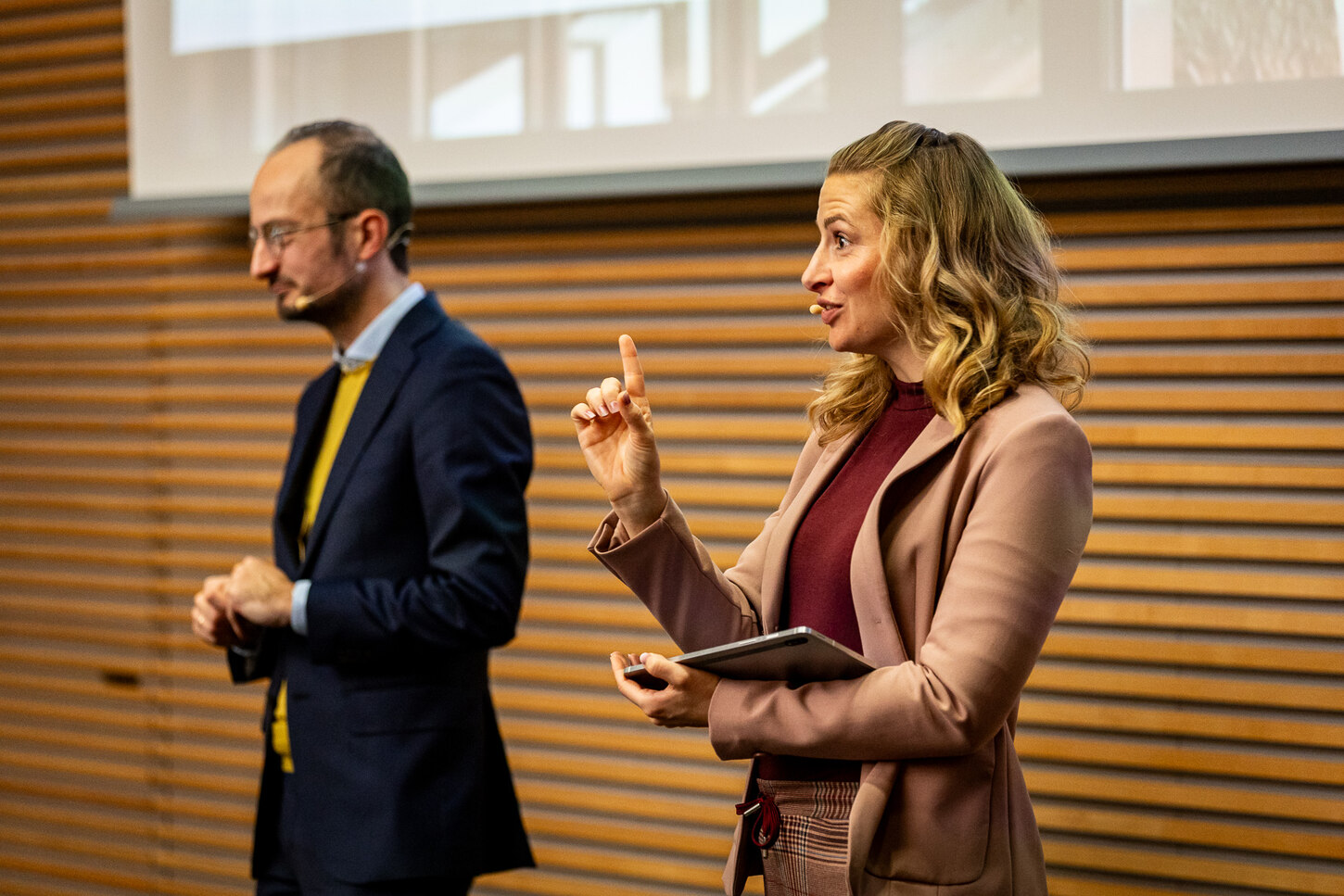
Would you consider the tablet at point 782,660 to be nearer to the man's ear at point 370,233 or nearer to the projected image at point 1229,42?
the man's ear at point 370,233

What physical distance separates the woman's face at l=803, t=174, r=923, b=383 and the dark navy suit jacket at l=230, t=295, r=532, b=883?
853 mm

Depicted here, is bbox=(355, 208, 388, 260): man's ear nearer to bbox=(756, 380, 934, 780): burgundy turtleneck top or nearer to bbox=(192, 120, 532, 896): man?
bbox=(192, 120, 532, 896): man

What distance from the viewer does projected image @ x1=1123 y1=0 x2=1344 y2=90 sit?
250 centimetres

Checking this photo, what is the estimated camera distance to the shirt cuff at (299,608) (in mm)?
2311

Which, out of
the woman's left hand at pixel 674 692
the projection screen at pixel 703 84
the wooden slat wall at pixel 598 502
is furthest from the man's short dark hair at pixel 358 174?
the woman's left hand at pixel 674 692

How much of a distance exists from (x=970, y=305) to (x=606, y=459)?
0.56 meters

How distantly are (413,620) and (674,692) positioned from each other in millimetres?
774

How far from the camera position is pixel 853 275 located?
1.71 metres

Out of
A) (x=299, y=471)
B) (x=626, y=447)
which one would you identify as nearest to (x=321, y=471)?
(x=299, y=471)

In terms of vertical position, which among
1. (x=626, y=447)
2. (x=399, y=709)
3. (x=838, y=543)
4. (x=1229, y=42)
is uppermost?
(x=1229, y=42)

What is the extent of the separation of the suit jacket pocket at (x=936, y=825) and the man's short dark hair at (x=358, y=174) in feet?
5.32

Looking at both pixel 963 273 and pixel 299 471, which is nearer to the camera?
pixel 963 273

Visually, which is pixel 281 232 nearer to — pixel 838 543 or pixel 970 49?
pixel 838 543

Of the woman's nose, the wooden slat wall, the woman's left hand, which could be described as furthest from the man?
the wooden slat wall
